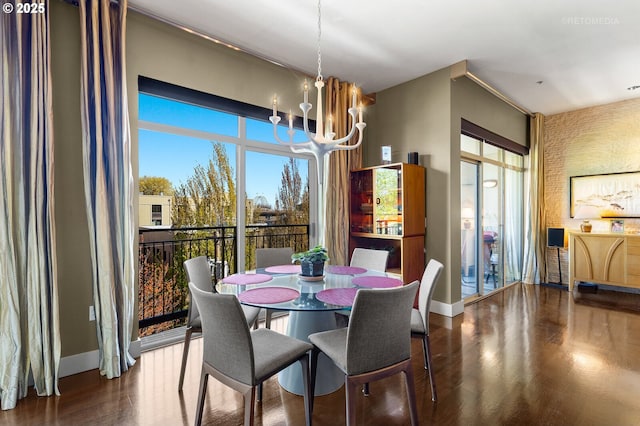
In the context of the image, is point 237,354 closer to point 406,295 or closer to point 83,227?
point 406,295

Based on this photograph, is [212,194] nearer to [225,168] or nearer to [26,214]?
[225,168]

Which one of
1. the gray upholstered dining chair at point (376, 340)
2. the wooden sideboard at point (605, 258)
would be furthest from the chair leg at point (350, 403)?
the wooden sideboard at point (605, 258)

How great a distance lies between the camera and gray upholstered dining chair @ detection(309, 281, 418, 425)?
1.63 m

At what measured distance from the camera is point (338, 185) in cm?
418

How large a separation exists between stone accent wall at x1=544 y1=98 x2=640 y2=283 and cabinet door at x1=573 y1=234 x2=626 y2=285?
1.49 feet

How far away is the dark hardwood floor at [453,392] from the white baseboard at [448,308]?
22.4 inches

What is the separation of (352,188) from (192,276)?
8.53 feet

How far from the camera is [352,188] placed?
4449 millimetres

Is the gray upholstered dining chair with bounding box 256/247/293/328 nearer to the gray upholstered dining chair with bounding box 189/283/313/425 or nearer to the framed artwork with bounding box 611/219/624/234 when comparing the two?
the gray upholstered dining chair with bounding box 189/283/313/425

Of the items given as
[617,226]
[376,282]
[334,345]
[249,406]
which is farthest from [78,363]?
[617,226]

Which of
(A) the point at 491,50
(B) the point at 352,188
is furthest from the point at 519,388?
(A) the point at 491,50

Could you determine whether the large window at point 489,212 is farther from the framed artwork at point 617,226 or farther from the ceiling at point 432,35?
the framed artwork at point 617,226

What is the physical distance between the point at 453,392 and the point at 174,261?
2.99 m

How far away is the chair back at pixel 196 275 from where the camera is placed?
237 cm
